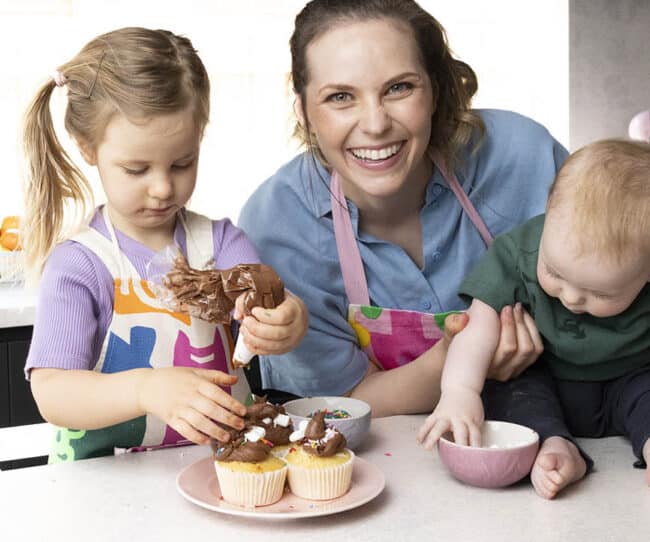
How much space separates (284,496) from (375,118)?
0.67 metres

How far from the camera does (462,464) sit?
3.67ft

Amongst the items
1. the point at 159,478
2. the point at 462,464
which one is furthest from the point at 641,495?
the point at 159,478

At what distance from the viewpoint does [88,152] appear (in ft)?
4.56

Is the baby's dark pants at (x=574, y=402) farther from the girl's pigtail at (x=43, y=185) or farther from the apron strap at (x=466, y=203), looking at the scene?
the girl's pigtail at (x=43, y=185)

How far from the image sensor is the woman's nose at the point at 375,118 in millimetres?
1509

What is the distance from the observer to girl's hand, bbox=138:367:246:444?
43.8 inches

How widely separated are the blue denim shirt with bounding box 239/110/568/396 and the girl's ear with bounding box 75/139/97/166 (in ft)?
1.37

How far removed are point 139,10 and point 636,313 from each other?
97.0 inches

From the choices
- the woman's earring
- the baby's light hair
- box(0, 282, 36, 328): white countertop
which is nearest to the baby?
the baby's light hair

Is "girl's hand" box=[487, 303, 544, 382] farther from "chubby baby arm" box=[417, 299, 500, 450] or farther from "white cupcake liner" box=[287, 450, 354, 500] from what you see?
"white cupcake liner" box=[287, 450, 354, 500]

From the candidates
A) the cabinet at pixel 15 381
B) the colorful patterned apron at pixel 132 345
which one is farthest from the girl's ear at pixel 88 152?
the cabinet at pixel 15 381

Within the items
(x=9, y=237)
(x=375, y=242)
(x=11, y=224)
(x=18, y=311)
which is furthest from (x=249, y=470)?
(x=11, y=224)

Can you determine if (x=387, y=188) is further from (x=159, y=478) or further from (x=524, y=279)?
(x=159, y=478)

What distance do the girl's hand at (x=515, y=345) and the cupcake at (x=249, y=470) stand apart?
0.41 metres
